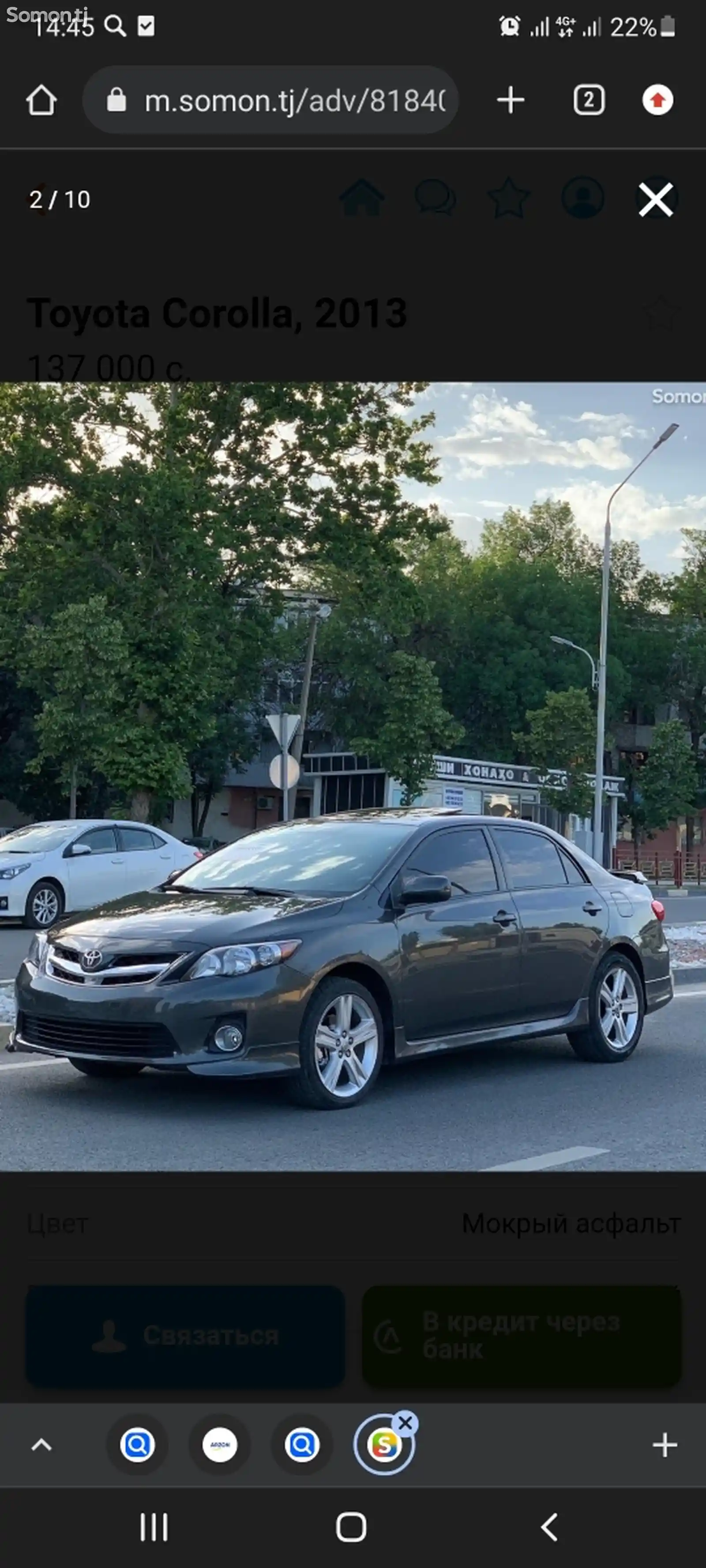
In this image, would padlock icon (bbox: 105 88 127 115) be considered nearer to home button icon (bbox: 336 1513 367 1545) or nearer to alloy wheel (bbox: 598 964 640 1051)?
home button icon (bbox: 336 1513 367 1545)

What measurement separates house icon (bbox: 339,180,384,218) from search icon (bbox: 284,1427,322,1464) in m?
1.95

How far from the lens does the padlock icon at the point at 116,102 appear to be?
2768mm

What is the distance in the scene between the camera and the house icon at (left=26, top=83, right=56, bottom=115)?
9.15 feet

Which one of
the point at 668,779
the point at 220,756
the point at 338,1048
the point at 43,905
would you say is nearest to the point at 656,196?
the point at 338,1048

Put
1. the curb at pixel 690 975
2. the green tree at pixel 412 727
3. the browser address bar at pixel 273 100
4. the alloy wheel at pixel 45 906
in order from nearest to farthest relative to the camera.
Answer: the browser address bar at pixel 273 100, the curb at pixel 690 975, the alloy wheel at pixel 45 906, the green tree at pixel 412 727

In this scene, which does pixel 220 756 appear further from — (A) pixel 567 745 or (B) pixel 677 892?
(B) pixel 677 892

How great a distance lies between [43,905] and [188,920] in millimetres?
12717

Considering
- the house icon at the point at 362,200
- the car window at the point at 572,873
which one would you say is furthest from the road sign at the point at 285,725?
the house icon at the point at 362,200

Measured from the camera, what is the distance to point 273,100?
2736 mm

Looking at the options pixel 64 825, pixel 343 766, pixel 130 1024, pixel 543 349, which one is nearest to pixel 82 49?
pixel 543 349

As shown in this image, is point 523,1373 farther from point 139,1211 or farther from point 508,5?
point 508,5

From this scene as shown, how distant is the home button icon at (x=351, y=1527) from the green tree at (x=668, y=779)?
51894 mm

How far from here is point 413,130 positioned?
276 cm

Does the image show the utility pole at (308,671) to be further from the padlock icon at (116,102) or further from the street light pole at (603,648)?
the padlock icon at (116,102)
